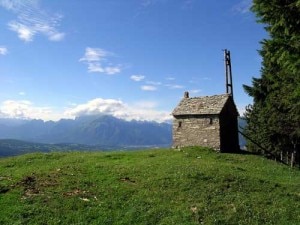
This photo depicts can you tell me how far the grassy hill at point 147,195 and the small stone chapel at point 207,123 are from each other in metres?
12.7

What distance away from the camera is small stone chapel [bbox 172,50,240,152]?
48.7 meters

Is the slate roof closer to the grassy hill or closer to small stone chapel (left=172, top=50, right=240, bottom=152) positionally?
small stone chapel (left=172, top=50, right=240, bottom=152)

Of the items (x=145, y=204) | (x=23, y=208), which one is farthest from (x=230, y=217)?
(x=23, y=208)

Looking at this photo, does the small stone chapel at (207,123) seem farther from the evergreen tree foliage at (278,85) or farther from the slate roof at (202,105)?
the evergreen tree foliage at (278,85)

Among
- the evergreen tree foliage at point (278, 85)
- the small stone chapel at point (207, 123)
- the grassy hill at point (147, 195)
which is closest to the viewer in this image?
the evergreen tree foliage at point (278, 85)

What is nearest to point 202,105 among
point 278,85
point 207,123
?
point 207,123

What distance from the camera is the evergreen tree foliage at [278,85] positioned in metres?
16.1

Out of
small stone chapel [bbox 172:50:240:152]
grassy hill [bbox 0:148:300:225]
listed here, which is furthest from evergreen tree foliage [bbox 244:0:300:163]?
grassy hill [bbox 0:148:300:225]

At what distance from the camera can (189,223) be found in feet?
67.3

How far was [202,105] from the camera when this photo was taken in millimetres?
51938

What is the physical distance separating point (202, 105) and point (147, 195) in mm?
28841

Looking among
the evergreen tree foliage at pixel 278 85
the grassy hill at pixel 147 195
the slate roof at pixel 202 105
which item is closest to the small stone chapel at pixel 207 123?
the slate roof at pixel 202 105

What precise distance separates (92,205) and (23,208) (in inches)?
160

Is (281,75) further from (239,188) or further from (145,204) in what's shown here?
(145,204)
